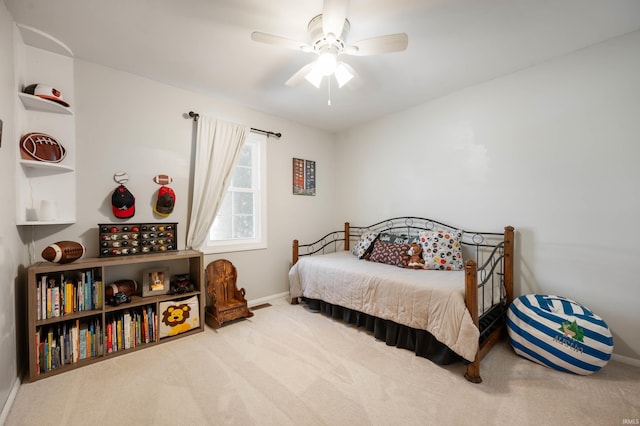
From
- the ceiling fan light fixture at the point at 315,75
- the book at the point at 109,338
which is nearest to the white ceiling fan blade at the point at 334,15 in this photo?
the ceiling fan light fixture at the point at 315,75

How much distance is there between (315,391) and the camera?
5.57 ft

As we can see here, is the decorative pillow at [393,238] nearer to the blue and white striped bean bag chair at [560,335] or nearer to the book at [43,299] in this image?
the blue and white striped bean bag chair at [560,335]

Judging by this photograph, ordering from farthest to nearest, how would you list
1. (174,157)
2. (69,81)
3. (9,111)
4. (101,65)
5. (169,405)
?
(174,157)
(101,65)
(69,81)
(9,111)
(169,405)

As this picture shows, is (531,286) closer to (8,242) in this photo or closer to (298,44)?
(298,44)

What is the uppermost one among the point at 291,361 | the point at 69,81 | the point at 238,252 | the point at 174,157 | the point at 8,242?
the point at 69,81

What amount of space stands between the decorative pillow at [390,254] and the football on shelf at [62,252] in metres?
2.74

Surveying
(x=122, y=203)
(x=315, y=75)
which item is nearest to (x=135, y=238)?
(x=122, y=203)

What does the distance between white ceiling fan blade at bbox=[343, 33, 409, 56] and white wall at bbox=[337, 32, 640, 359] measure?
159 cm

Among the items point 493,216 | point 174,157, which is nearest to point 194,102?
point 174,157

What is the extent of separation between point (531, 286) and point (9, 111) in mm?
4355

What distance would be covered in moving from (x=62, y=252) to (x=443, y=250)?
10.8ft

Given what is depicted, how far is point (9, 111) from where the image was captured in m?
1.73

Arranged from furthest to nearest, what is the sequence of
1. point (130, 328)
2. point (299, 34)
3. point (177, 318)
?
point (177, 318) < point (130, 328) < point (299, 34)

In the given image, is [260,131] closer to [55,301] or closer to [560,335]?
[55,301]
